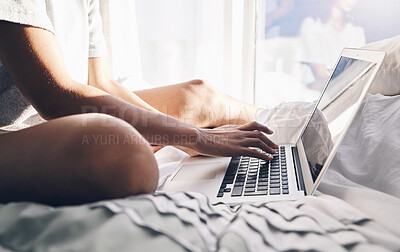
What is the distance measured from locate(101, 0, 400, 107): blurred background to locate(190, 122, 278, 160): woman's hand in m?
1.42

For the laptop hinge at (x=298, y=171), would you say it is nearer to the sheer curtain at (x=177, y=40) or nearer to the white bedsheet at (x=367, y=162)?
the white bedsheet at (x=367, y=162)

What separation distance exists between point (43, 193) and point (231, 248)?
0.85 ft

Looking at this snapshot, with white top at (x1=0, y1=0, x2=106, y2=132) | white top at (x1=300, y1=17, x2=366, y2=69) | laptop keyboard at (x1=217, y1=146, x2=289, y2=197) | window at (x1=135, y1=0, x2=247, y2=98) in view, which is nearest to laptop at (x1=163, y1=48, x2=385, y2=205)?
laptop keyboard at (x1=217, y1=146, x2=289, y2=197)

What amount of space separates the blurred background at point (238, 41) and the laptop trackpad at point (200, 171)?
139 centimetres

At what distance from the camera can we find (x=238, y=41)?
240cm

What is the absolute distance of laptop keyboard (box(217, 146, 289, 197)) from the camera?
74 cm

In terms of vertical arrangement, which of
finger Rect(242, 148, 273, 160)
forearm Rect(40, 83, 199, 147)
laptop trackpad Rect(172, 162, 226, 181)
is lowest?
laptop trackpad Rect(172, 162, 226, 181)

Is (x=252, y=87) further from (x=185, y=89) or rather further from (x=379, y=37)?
(x=185, y=89)

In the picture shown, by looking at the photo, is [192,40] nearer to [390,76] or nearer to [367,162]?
[390,76]

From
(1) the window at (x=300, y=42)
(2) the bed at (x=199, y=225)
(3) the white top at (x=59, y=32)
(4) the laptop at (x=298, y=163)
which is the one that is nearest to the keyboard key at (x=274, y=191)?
→ (4) the laptop at (x=298, y=163)

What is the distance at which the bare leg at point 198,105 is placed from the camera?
1.28m

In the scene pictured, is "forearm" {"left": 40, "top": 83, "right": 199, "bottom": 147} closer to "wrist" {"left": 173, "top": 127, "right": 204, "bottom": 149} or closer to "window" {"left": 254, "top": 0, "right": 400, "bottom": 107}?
"wrist" {"left": 173, "top": 127, "right": 204, "bottom": 149}

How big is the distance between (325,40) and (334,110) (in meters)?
1.57

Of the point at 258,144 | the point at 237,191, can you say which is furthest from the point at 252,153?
the point at 237,191
